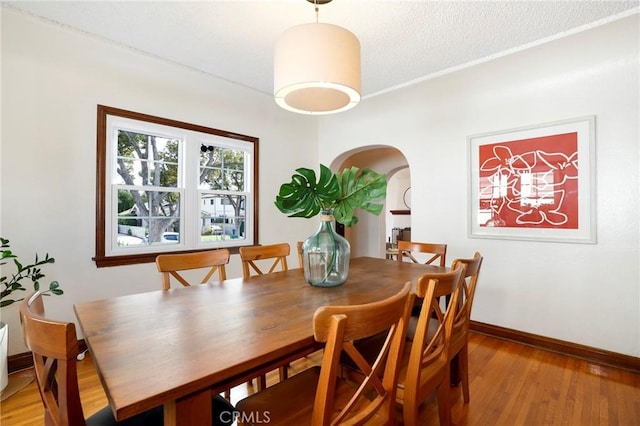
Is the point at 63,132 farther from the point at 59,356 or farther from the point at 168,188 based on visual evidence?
the point at 59,356

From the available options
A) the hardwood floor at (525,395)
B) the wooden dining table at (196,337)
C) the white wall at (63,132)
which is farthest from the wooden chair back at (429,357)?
the white wall at (63,132)

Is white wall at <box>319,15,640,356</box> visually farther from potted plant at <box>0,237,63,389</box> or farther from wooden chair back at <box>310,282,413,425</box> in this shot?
potted plant at <box>0,237,63,389</box>

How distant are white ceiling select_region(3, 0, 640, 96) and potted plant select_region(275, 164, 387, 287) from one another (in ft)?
4.50

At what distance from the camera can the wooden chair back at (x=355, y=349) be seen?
0.85 m

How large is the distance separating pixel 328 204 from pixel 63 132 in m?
2.31

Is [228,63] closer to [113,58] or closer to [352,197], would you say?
[113,58]

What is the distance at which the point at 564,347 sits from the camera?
261cm

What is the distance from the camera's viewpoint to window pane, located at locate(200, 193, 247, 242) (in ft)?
11.3

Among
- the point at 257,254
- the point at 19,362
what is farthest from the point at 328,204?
the point at 19,362

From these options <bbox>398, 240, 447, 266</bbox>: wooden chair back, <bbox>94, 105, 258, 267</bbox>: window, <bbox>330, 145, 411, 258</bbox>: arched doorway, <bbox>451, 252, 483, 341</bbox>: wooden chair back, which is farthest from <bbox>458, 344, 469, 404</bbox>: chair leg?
<bbox>330, 145, 411, 258</bbox>: arched doorway

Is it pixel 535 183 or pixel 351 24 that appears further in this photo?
pixel 535 183

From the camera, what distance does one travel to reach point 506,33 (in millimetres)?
2580

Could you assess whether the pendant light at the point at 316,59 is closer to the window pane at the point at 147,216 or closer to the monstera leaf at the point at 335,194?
the monstera leaf at the point at 335,194

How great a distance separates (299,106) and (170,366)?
163cm
